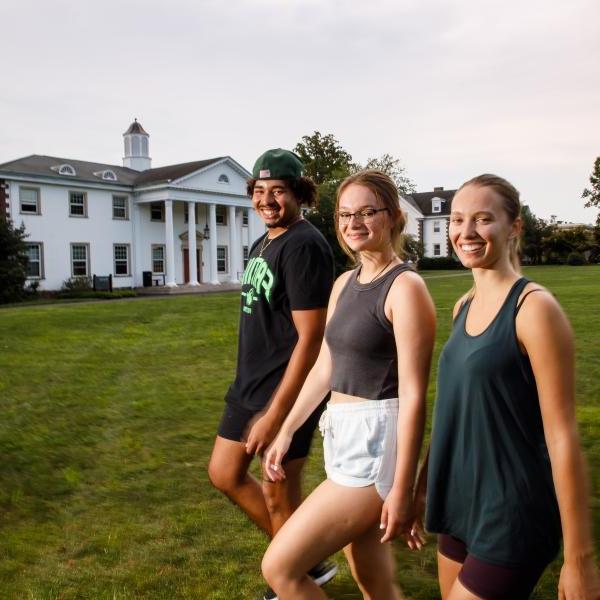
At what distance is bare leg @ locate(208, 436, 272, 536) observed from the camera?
137 inches

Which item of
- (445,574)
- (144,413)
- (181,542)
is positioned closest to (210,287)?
(144,413)

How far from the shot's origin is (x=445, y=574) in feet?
7.27

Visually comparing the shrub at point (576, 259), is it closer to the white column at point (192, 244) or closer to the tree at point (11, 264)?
the white column at point (192, 244)

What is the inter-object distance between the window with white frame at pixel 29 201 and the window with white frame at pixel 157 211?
7.51 metres

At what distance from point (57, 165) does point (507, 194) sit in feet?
125

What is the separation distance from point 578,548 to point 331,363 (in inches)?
46.9

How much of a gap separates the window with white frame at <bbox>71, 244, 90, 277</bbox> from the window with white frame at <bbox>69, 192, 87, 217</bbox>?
1802mm

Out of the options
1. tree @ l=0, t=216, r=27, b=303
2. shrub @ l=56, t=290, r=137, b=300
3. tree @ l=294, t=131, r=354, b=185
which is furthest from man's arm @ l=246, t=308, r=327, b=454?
tree @ l=294, t=131, r=354, b=185

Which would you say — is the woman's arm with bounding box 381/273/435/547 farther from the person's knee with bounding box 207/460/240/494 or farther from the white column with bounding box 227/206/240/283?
the white column with bounding box 227/206/240/283

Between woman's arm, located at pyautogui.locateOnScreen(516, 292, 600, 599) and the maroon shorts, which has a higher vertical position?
woman's arm, located at pyautogui.locateOnScreen(516, 292, 600, 599)

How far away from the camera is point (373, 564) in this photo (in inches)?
103

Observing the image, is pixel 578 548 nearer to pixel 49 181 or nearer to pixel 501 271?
pixel 501 271

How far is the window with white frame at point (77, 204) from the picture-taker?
117 feet

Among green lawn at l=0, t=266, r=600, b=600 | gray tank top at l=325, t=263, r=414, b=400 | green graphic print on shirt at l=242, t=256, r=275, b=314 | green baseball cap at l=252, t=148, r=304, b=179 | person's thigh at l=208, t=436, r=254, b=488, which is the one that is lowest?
green lawn at l=0, t=266, r=600, b=600
